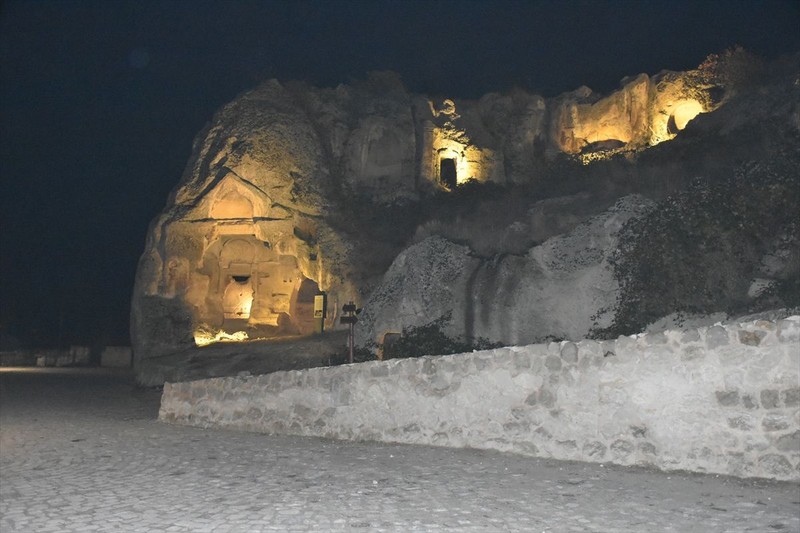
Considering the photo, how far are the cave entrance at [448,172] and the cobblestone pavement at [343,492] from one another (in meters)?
22.5

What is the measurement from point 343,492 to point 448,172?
86.2 ft

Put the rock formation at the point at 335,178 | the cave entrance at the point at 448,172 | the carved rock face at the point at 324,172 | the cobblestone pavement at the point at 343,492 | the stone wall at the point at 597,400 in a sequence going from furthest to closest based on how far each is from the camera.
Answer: the cave entrance at the point at 448,172 → the carved rock face at the point at 324,172 → the rock formation at the point at 335,178 → the stone wall at the point at 597,400 → the cobblestone pavement at the point at 343,492

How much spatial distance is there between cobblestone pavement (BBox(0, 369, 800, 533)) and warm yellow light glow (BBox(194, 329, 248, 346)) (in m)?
18.4

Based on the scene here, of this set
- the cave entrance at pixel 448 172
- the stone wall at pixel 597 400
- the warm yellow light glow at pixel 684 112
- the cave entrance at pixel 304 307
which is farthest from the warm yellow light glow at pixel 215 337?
the warm yellow light glow at pixel 684 112

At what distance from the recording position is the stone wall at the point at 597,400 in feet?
18.9

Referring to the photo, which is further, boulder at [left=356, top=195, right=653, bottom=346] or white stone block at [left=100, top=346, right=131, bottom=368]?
white stone block at [left=100, top=346, right=131, bottom=368]

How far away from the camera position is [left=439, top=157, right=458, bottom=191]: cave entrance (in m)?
30.1

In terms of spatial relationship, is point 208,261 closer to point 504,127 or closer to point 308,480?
point 504,127

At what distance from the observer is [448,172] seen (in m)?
31.0

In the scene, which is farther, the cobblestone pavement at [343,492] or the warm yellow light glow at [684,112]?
the warm yellow light glow at [684,112]

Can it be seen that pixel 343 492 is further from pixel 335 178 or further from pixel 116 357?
pixel 116 357

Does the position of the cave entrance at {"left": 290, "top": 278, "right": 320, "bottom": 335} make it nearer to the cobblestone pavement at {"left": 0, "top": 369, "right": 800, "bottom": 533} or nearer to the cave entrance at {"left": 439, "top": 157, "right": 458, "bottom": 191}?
the cave entrance at {"left": 439, "top": 157, "right": 458, "bottom": 191}

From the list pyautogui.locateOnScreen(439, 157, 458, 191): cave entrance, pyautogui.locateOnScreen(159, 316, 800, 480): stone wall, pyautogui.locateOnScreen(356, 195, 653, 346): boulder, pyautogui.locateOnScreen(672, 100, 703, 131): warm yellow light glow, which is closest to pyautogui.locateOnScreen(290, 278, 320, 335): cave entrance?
pyautogui.locateOnScreen(439, 157, 458, 191): cave entrance

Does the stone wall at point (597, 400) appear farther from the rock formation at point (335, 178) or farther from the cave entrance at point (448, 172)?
the cave entrance at point (448, 172)
